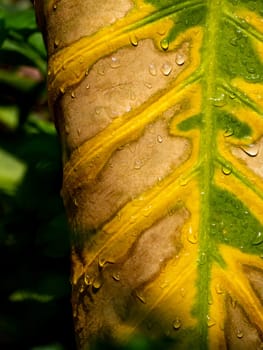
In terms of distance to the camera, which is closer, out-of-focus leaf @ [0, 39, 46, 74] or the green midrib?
the green midrib

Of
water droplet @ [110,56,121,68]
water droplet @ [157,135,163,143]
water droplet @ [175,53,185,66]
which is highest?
water droplet @ [175,53,185,66]

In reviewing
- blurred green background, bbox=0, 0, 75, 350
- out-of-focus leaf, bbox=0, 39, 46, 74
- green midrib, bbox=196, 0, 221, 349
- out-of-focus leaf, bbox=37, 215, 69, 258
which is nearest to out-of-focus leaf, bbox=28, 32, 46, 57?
blurred green background, bbox=0, 0, 75, 350

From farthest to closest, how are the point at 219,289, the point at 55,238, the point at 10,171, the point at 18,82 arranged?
the point at 18,82 → the point at 10,171 → the point at 55,238 → the point at 219,289

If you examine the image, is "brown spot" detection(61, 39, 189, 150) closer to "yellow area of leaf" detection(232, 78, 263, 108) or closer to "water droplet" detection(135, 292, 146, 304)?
"yellow area of leaf" detection(232, 78, 263, 108)

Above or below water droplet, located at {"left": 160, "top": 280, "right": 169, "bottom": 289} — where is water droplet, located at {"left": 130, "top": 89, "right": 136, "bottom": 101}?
above

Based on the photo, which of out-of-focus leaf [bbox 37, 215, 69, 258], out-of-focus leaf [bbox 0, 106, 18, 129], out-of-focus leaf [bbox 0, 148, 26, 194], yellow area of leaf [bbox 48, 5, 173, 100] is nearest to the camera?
yellow area of leaf [bbox 48, 5, 173, 100]

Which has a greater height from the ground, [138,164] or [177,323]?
[138,164]

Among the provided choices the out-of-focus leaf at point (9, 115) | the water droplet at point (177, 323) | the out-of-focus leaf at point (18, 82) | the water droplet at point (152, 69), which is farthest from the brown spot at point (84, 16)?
the out-of-focus leaf at point (9, 115)

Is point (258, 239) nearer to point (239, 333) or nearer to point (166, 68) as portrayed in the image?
point (239, 333)

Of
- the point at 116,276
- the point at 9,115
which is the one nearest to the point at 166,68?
the point at 116,276
